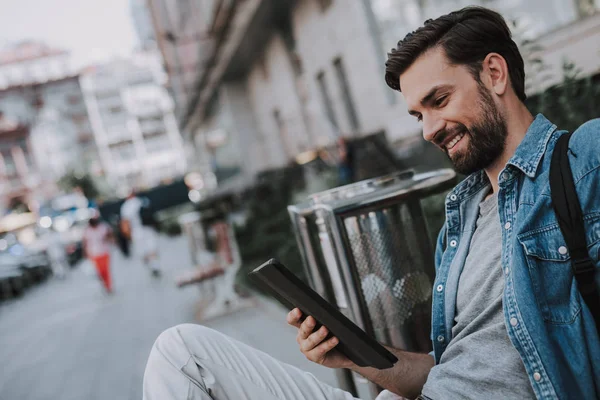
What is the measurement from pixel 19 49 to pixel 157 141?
31275 millimetres

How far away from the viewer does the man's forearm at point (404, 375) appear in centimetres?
176

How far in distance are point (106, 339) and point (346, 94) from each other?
298 inches

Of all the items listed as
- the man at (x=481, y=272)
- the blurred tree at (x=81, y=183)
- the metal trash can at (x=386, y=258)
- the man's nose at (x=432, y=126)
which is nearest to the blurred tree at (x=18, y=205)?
the blurred tree at (x=81, y=183)

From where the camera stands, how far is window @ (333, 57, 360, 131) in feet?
39.4

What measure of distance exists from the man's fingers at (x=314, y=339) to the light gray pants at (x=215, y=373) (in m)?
0.24

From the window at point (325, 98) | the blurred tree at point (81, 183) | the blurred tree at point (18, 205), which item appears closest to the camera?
the window at point (325, 98)

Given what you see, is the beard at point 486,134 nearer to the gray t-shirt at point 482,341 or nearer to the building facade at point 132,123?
the gray t-shirt at point 482,341

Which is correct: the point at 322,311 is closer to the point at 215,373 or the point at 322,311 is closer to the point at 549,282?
the point at 215,373

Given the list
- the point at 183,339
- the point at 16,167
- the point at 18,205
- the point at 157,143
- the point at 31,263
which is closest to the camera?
the point at 183,339

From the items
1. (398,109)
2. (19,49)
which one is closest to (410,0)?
(398,109)

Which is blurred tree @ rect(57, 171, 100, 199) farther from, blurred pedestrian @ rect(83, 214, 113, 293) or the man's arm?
the man's arm

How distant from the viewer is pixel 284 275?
4.73 feet

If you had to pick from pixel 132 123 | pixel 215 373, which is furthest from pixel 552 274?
pixel 132 123

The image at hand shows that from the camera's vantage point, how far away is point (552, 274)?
49.4 inches
